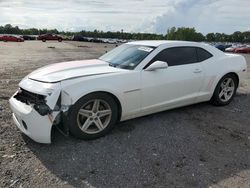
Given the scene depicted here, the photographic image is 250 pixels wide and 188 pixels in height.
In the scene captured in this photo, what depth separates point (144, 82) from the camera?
15.3 ft

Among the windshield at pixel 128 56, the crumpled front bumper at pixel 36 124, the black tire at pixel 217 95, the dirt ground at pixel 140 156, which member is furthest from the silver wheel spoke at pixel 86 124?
the black tire at pixel 217 95

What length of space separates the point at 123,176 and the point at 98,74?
1673mm

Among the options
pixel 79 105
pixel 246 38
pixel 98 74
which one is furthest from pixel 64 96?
pixel 246 38

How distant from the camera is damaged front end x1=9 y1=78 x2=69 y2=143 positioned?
3.83m

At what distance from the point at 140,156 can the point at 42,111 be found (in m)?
1.48

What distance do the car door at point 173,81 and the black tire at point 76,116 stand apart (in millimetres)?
591

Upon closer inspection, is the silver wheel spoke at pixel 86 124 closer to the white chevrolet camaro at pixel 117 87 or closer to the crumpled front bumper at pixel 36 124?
the white chevrolet camaro at pixel 117 87

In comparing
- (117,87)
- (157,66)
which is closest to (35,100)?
(117,87)

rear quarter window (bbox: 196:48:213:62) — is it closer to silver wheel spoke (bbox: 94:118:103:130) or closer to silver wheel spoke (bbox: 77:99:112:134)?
silver wheel spoke (bbox: 77:99:112:134)

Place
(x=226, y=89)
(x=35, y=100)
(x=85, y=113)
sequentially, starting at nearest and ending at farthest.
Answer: (x=35, y=100), (x=85, y=113), (x=226, y=89)

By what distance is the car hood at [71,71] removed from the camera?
4.20m

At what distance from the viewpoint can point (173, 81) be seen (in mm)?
5035

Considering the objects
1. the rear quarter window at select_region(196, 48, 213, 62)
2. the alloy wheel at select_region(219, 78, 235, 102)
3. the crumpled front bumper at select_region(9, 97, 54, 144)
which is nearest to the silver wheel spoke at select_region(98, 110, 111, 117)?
the crumpled front bumper at select_region(9, 97, 54, 144)

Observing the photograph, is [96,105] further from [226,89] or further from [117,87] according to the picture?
[226,89]
